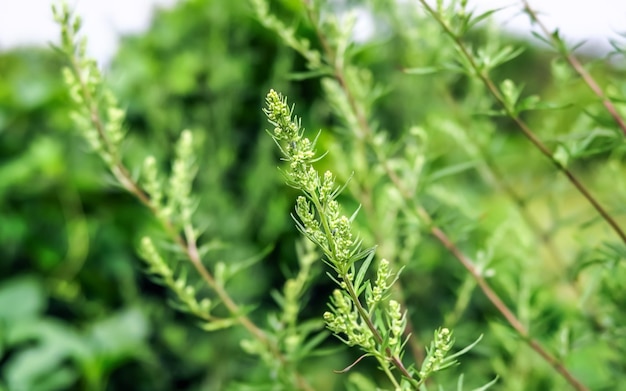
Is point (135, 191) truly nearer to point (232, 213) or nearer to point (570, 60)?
point (570, 60)

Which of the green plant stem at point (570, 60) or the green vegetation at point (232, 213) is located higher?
the green plant stem at point (570, 60)

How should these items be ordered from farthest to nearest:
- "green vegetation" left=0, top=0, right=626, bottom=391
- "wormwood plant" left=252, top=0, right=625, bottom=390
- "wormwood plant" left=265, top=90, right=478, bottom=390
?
"green vegetation" left=0, top=0, right=626, bottom=391 < "wormwood plant" left=252, top=0, right=625, bottom=390 < "wormwood plant" left=265, top=90, right=478, bottom=390

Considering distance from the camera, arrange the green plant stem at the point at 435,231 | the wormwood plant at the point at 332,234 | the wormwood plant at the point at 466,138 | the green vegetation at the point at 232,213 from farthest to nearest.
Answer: the green vegetation at the point at 232,213, the green plant stem at the point at 435,231, the wormwood plant at the point at 466,138, the wormwood plant at the point at 332,234

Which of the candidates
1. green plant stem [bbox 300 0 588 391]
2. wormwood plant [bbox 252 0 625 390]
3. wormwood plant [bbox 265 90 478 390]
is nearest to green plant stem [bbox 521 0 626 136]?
wormwood plant [bbox 252 0 625 390]

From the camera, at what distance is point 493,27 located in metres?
1.24

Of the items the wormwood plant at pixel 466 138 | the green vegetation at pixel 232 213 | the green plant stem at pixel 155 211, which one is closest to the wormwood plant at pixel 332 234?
the wormwood plant at pixel 466 138

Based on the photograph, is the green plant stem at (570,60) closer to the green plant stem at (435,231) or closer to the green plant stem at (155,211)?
the green plant stem at (435,231)

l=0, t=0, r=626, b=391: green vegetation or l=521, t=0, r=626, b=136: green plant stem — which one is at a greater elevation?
l=521, t=0, r=626, b=136: green plant stem

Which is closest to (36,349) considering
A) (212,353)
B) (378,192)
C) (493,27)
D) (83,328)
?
(83,328)

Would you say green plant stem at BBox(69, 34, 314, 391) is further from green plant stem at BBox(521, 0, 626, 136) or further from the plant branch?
green plant stem at BBox(521, 0, 626, 136)

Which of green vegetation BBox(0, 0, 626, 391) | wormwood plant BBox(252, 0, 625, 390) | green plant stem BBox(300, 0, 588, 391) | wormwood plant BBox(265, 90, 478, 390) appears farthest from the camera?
green vegetation BBox(0, 0, 626, 391)

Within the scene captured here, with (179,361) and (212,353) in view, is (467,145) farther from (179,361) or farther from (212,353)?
(179,361)

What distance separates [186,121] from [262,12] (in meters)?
1.29

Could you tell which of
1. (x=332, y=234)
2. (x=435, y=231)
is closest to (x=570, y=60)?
(x=435, y=231)
